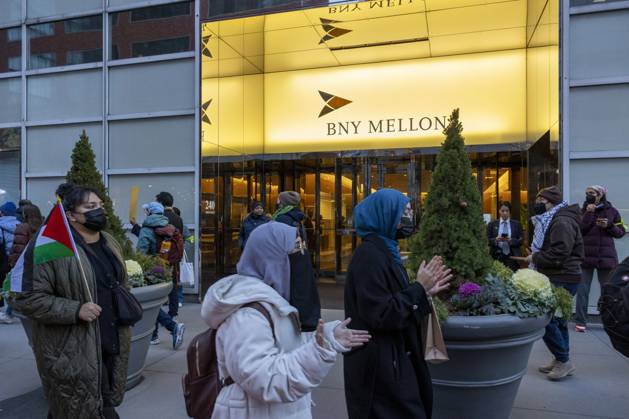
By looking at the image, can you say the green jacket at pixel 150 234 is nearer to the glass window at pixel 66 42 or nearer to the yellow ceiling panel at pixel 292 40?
the glass window at pixel 66 42

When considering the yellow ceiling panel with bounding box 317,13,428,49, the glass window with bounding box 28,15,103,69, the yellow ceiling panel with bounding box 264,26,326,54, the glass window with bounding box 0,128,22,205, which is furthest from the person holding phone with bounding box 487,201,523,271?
the glass window with bounding box 0,128,22,205

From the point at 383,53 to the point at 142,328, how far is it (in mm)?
8359

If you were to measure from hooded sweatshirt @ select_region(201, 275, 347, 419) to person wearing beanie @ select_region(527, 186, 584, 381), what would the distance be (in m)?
3.76

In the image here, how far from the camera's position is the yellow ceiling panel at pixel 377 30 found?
32.6 feet

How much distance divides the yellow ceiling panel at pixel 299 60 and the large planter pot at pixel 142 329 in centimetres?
770

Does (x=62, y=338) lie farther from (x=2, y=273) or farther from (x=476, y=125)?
(x=476, y=125)

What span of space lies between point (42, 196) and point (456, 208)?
933cm

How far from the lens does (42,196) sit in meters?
10.5

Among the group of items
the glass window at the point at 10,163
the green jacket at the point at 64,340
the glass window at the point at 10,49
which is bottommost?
the green jacket at the point at 64,340

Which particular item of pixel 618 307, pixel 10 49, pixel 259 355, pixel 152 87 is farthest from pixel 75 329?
pixel 10 49

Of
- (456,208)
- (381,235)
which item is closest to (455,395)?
(456,208)

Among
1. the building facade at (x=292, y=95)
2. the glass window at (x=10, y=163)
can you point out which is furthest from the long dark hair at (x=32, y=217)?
the glass window at (x=10, y=163)

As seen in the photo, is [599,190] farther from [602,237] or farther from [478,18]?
[478,18]

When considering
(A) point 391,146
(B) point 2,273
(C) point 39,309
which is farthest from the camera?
(A) point 391,146
